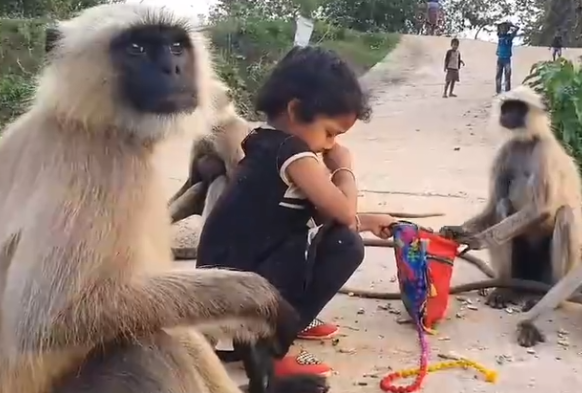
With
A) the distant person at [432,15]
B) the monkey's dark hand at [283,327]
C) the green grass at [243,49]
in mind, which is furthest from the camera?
the distant person at [432,15]

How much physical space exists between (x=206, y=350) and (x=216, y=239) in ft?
1.98

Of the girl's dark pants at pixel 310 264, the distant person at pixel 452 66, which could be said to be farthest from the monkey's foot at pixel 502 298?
the distant person at pixel 452 66

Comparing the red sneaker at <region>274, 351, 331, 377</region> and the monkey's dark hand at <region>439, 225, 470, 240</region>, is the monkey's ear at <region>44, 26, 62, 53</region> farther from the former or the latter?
the monkey's dark hand at <region>439, 225, 470, 240</region>

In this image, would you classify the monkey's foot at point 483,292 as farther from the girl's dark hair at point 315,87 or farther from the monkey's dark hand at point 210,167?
the girl's dark hair at point 315,87

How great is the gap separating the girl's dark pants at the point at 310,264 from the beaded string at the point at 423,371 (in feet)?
1.53

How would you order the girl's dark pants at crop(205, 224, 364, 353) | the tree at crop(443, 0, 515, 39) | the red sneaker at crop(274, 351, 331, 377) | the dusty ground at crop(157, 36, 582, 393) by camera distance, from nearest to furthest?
the girl's dark pants at crop(205, 224, 364, 353)
the red sneaker at crop(274, 351, 331, 377)
the dusty ground at crop(157, 36, 582, 393)
the tree at crop(443, 0, 515, 39)

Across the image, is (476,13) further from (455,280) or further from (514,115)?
(455,280)

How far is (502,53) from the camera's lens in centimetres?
1647

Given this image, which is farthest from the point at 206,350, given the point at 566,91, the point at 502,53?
the point at 502,53

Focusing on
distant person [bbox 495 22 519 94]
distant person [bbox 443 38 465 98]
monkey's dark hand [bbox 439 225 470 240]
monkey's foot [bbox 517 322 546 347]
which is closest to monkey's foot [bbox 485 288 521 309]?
monkey's dark hand [bbox 439 225 470 240]

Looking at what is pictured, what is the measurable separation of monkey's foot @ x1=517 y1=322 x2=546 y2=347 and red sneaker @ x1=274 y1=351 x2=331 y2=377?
0.90 metres

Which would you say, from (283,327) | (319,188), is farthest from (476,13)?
(283,327)

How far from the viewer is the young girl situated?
9.73 feet

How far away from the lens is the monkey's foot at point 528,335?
3807mm
